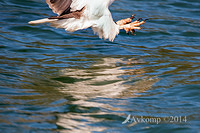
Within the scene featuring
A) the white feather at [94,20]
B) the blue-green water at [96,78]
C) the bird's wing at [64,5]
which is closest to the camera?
the blue-green water at [96,78]

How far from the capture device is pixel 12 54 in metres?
5.72

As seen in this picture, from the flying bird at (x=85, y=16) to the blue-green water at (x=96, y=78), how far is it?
1.88ft

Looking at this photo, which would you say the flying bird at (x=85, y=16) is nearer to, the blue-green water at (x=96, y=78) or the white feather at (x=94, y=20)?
the white feather at (x=94, y=20)

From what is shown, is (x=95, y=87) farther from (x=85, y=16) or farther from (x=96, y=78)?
(x=85, y=16)

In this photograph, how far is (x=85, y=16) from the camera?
536 centimetres

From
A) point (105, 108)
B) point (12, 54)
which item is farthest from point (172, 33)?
point (105, 108)

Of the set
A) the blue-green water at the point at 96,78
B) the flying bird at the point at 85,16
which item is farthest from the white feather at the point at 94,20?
the blue-green water at the point at 96,78

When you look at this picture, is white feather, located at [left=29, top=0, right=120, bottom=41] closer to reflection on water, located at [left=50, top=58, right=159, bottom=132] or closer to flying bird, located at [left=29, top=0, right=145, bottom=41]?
flying bird, located at [left=29, top=0, right=145, bottom=41]

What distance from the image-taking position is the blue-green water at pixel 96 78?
3.55 meters

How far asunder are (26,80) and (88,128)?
1.53 meters

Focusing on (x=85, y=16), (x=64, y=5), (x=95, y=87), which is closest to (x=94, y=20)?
(x=85, y=16)

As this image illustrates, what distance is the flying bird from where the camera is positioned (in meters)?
5.20

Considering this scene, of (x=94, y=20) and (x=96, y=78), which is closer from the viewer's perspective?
(x=96, y=78)

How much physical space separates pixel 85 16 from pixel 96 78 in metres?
1.05
